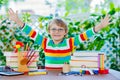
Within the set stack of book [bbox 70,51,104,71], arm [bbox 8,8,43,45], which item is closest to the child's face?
arm [bbox 8,8,43,45]

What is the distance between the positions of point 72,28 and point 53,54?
1.31 m

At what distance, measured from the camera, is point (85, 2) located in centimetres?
396

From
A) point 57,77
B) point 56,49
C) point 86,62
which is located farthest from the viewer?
point 56,49

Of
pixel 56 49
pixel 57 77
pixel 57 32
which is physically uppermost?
pixel 57 32

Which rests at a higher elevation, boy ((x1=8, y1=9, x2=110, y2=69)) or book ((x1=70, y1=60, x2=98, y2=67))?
boy ((x1=8, y1=9, x2=110, y2=69))

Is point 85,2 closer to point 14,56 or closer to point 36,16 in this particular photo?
point 36,16

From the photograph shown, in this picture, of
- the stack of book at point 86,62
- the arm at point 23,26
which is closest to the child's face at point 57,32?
the arm at point 23,26

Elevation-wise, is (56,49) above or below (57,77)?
above

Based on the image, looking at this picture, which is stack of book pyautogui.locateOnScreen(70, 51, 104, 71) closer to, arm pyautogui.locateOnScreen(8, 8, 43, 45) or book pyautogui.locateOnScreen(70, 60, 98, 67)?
book pyautogui.locateOnScreen(70, 60, 98, 67)

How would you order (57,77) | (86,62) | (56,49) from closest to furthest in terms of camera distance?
(57,77) < (86,62) < (56,49)

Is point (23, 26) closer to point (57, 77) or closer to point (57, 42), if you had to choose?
point (57, 42)

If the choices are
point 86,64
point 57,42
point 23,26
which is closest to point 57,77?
point 86,64

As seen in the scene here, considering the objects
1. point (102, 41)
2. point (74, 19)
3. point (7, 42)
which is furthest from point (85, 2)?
point (7, 42)

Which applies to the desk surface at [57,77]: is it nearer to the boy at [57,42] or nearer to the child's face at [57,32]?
the boy at [57,42]
